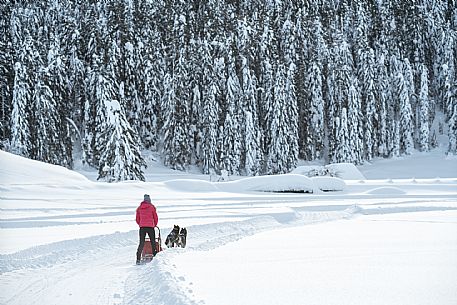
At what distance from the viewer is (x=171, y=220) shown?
56.2ft

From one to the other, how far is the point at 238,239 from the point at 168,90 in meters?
34.6

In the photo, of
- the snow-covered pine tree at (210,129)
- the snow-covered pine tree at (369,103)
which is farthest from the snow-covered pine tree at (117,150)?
the snow-covered pine tree at (369,103)

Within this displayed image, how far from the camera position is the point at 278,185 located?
28.9 metres

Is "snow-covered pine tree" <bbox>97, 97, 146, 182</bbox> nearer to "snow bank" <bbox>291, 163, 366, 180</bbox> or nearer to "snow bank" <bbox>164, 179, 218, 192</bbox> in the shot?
"snow bank" <bbox>164, 179, 218, 192</bbox>

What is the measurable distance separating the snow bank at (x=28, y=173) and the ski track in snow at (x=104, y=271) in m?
7.86

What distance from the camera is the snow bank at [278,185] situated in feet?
94.7

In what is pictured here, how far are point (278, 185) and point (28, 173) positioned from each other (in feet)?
45.4

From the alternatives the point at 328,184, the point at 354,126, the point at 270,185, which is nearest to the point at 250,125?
the point at 354,126

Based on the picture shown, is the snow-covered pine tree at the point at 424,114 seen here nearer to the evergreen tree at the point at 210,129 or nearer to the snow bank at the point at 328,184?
the evergreen tree at the point at 210,129

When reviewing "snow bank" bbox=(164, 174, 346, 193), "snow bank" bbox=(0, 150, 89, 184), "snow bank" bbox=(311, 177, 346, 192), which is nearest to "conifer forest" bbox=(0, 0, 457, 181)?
"snow bank" bbox=(164, 174, 346, 193)

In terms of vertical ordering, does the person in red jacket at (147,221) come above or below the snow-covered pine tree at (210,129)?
below

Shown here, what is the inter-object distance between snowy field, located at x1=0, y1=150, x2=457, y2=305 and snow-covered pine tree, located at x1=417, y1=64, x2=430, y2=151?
1073 inches

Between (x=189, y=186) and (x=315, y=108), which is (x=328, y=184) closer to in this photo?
(x=189, y=186)

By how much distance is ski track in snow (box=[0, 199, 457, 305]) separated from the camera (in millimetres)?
7277
